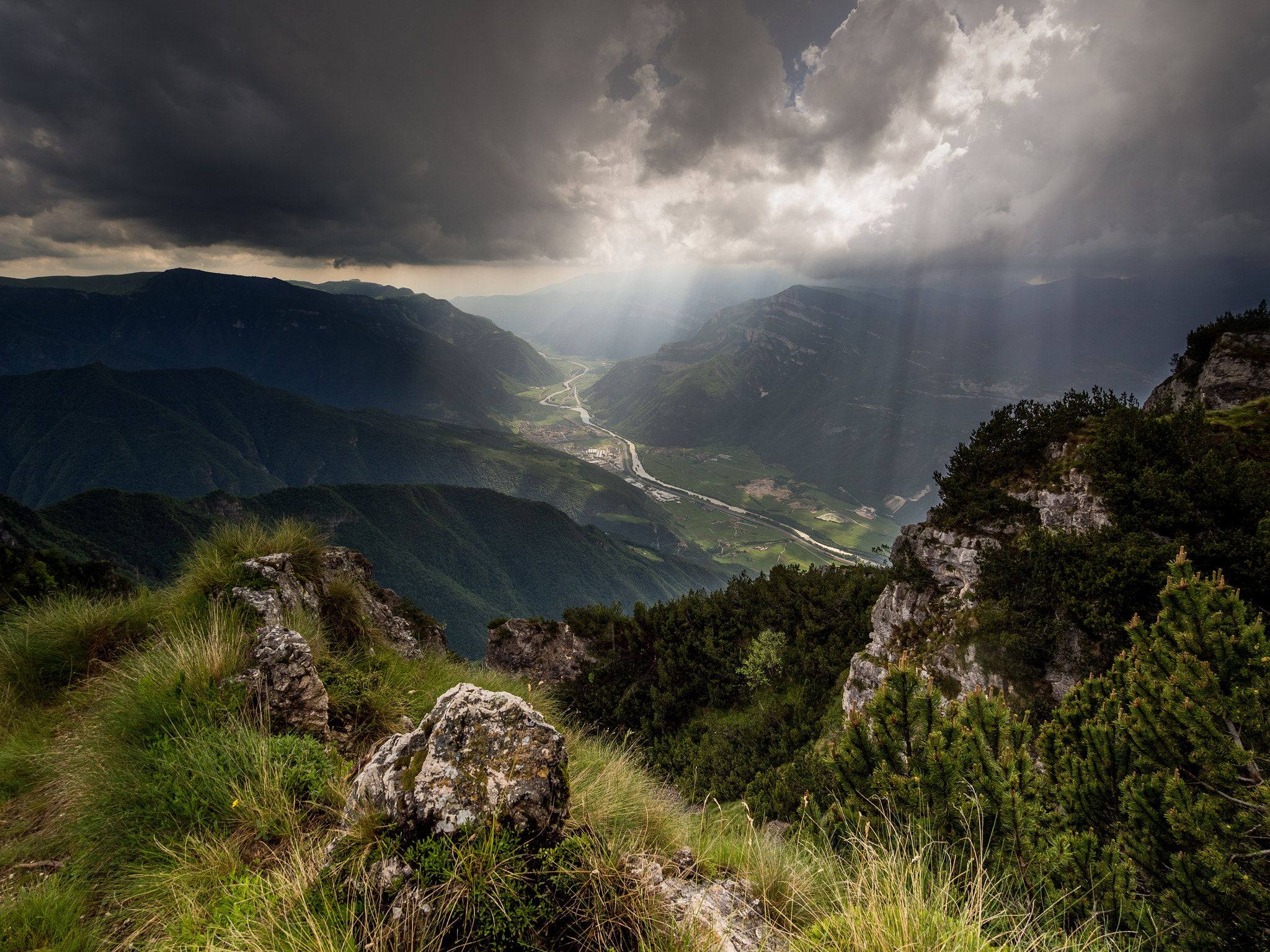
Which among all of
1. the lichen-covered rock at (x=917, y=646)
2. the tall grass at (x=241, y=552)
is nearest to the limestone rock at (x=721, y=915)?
the tall grass at (x=241, y=552)

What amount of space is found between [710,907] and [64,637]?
398 inches

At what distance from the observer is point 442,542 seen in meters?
149

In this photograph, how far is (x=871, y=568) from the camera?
4484 centimetres

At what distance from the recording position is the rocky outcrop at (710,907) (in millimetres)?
3412

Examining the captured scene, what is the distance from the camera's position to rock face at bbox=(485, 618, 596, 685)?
37.3m

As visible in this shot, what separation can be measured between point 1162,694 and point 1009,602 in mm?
14810

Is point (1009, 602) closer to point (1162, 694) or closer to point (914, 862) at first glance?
point (1162, 694)

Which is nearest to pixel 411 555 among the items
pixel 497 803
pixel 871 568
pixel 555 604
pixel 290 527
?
pixel 555 604

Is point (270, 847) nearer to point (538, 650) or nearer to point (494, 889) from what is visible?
point (494, 889)

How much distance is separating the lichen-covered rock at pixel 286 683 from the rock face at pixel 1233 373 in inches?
1541

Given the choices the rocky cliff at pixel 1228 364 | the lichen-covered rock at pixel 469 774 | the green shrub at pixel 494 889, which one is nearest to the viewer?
the green shrub at pixel 494 889

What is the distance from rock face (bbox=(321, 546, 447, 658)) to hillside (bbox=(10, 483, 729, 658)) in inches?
3626

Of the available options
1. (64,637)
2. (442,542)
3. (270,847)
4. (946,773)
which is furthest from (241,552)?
(442,542)

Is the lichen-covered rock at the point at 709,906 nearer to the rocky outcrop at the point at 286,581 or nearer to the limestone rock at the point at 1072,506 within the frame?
the rocky outcrop at the point at 286,581
